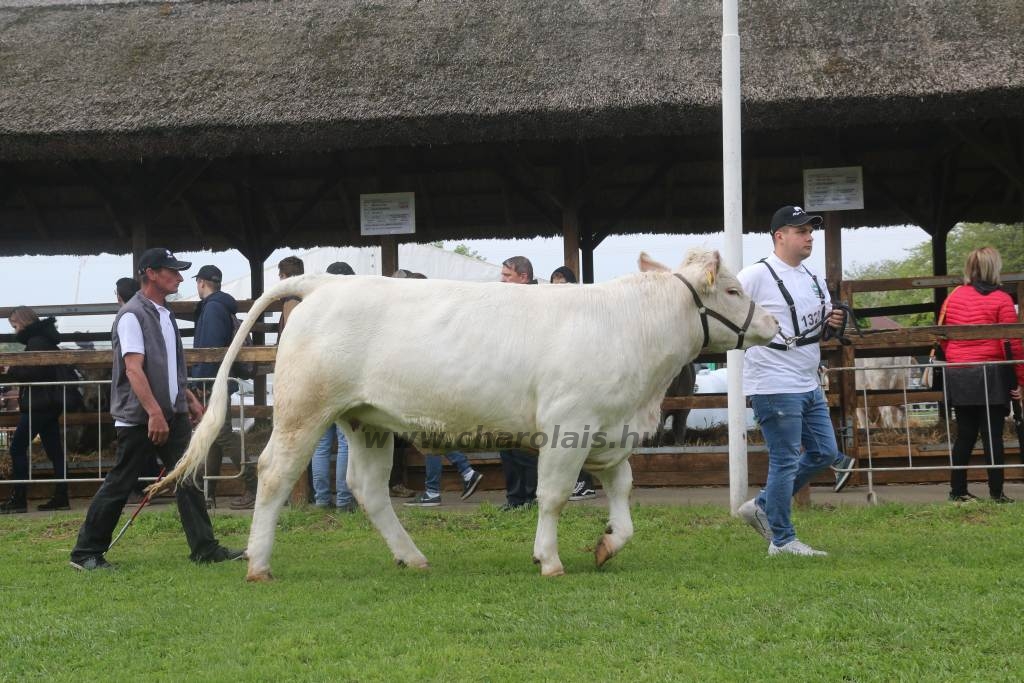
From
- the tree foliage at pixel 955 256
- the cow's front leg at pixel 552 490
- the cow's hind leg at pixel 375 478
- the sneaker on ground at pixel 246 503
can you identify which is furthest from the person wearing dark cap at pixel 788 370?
the tree foliage at pixel 955 256

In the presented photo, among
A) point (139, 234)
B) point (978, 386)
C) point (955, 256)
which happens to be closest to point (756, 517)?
point (978, 386)

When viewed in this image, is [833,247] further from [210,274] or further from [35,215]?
[35,215]

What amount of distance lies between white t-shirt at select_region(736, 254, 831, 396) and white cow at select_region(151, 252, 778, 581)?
0.12 metres

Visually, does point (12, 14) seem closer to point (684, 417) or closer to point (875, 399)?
point (684, 417)

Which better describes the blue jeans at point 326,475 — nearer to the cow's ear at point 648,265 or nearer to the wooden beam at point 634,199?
the cow's ear at point 648,265

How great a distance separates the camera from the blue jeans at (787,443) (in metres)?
6.58

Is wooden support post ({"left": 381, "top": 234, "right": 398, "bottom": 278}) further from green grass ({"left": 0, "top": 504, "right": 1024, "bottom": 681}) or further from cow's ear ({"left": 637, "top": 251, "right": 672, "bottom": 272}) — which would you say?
cow's ear ({"left": 637, "top": 251, "right": 672, "bottom": 272})

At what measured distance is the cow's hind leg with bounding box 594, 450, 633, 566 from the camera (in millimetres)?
6426

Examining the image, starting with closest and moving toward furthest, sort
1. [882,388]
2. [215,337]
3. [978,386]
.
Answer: [978,386]
[215,337]
[882,388]

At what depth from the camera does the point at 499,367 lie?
640cm

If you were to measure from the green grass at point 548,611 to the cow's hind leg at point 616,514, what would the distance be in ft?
0.45

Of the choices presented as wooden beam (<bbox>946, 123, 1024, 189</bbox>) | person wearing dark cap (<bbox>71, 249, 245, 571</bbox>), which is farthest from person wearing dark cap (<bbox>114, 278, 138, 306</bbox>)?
wooden beam (<bbox>946, 123, 1024, 189</bbox>)

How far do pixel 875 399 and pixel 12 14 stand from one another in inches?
463

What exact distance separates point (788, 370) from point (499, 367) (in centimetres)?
171
